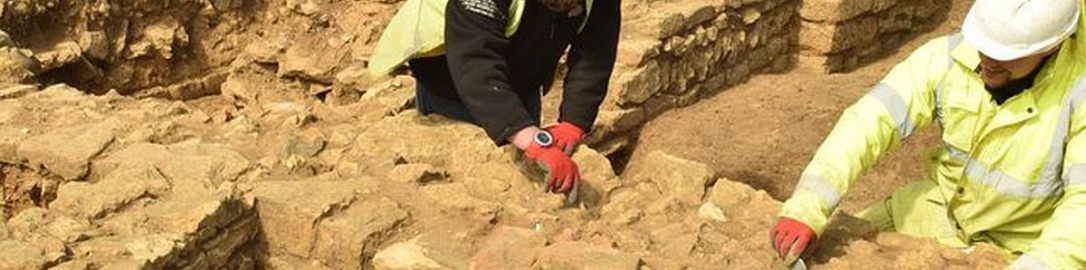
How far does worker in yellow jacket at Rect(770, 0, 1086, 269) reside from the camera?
2.95 meters

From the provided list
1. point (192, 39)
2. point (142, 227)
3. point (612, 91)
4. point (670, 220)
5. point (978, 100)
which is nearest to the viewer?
point (978, 100)

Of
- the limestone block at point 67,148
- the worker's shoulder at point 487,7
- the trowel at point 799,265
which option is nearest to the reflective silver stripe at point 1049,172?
the trowel at point 799,265

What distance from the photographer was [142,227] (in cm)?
344

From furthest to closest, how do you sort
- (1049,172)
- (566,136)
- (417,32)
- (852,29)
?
1. (852,29)
2. (417,32)
3. (566,136)
4. (1049,172)

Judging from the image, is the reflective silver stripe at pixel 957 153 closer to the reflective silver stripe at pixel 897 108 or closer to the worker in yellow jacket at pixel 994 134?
the worker in yellow jacket at pixel 994 134

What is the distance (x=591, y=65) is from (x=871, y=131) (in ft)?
3.63

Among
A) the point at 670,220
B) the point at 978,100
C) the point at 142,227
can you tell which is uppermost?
the point at 978,100

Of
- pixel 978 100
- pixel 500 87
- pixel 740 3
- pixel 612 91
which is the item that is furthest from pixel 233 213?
pixel 740 3

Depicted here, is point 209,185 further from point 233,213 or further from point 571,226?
point 571,226

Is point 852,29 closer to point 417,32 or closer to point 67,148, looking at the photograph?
point 417,32

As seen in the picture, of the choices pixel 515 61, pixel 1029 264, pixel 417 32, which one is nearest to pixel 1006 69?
pixel 1029 264

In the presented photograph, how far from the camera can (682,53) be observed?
725cm

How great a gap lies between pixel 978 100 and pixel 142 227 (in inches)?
94.8

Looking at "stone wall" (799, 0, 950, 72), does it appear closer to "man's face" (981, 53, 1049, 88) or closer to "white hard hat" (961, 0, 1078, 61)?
"man's face" (981, 53, 1049, 88)
